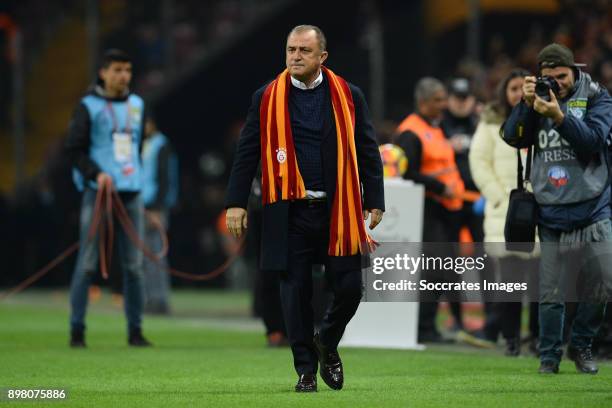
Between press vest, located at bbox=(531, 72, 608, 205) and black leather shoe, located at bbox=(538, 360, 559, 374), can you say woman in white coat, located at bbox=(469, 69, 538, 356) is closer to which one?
black leather shoe, located at bbox=(538, 360, 559, 374)

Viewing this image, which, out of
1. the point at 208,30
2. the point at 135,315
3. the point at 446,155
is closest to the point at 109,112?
the point at 135,315

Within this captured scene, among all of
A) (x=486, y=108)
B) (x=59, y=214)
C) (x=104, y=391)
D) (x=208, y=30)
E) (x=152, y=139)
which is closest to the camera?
(x=104, y=391)

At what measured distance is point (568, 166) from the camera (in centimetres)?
1043

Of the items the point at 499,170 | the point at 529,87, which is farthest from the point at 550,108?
the point at 499,170

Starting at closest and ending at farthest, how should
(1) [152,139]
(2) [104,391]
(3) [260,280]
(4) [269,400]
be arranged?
1. (4) [269,400]
2. (2) [104,391]
3. (3) [260,280]
4. (1) [152,139]

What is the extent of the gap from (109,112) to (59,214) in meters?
11.0

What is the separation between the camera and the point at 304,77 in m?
9.38

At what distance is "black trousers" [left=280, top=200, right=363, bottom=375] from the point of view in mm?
9398

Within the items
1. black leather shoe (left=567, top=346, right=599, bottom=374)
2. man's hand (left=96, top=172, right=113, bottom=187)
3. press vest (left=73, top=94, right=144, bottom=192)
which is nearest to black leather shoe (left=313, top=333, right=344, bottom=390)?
black leather shoe (left=567, top=346, right=599, bottom=374)

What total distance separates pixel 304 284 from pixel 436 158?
527 cm

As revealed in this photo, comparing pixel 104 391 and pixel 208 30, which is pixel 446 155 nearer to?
pixel 104 391

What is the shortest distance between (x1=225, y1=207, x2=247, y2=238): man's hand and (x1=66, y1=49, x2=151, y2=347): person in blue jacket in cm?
416

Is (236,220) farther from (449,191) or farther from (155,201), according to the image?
(155,201)

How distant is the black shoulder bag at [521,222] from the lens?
1039 centimetres
